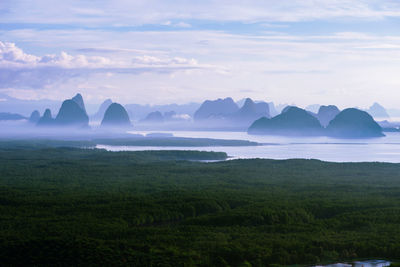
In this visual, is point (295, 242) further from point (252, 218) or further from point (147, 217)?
point (147, 217)

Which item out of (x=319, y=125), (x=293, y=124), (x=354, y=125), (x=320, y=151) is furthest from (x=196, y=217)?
(x=293, y=124)

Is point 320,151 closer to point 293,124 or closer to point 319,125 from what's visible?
point 319,125

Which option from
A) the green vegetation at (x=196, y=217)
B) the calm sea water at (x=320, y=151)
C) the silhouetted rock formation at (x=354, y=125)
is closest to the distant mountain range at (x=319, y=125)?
the silhouetted rock formation at (x=354, y=125)

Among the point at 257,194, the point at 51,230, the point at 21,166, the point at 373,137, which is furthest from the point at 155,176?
the point at 373,137

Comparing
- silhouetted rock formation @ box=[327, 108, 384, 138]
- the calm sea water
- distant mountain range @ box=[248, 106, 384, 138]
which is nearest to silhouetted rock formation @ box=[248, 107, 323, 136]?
distant mountain range @ box=[248, 106, 384, 138]

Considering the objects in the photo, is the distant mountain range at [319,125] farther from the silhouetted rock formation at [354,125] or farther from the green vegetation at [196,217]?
the green vegetation at [196,217]
